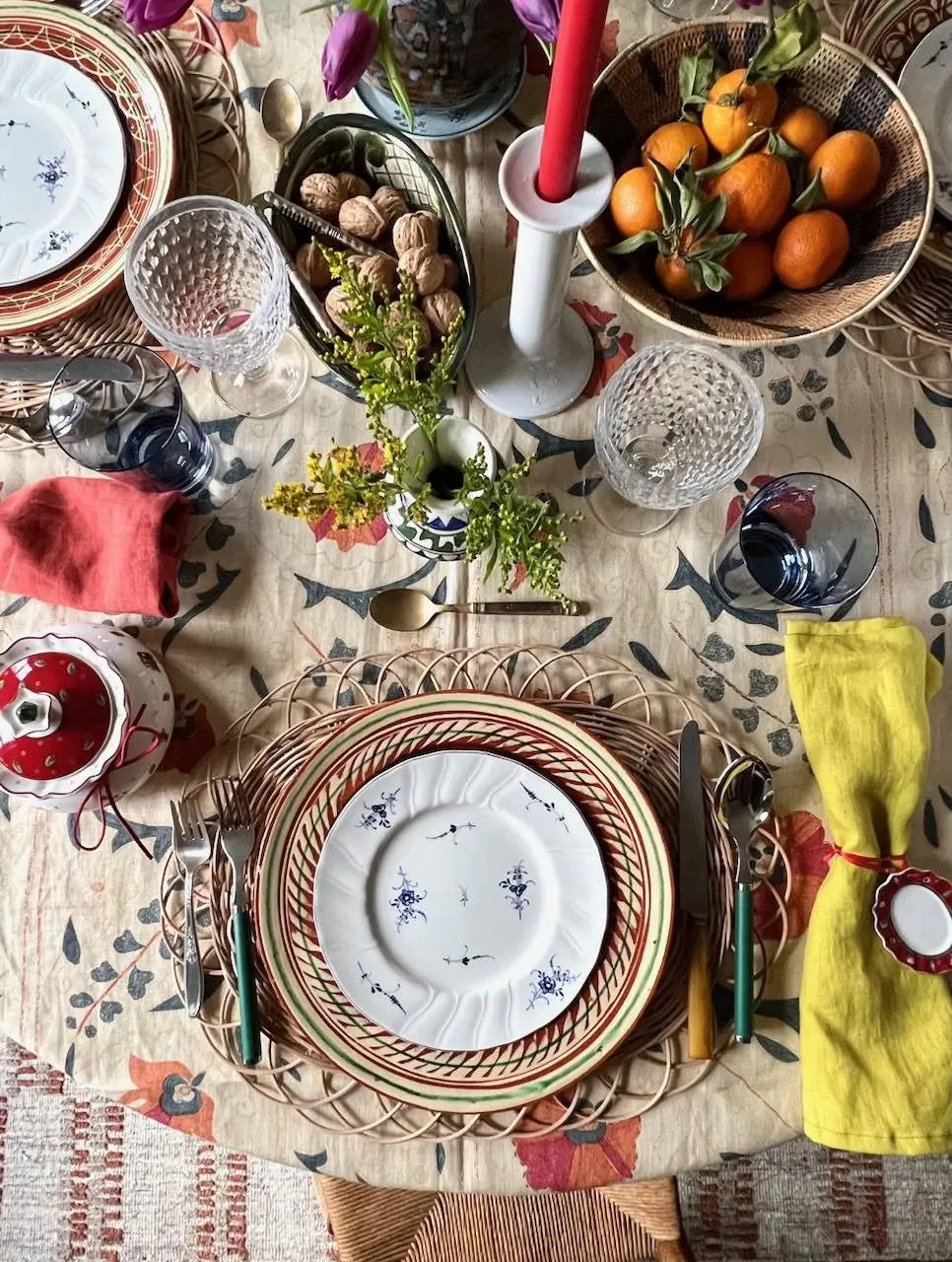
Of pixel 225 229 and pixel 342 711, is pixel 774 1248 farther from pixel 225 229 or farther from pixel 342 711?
pixel 225 229

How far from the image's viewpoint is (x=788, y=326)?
0.64 meters

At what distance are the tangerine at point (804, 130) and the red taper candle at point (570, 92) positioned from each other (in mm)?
254

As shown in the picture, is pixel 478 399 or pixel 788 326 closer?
pixel 788 326

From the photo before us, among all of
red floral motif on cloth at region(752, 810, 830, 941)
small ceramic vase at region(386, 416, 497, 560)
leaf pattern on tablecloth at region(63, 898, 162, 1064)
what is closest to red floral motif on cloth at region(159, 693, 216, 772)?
leaf pattern on tablecloth at region(63, 898, 162, 1064)

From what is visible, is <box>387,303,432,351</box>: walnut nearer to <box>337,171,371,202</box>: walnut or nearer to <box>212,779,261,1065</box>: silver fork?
<box>337,171,371,202</box>: walnut

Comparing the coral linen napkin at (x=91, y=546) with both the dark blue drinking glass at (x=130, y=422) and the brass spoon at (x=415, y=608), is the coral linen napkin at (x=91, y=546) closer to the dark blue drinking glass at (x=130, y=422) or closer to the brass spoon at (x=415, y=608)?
the dark blue drinking glass at (x=130, y=422)

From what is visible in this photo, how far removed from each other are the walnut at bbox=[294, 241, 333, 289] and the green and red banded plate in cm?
33

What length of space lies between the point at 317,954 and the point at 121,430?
0.45 metres

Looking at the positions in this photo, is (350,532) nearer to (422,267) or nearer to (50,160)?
(422,267)

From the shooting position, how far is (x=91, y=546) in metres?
0.71

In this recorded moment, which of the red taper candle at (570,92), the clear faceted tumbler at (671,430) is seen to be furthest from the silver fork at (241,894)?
the red taper candle at (570,92)

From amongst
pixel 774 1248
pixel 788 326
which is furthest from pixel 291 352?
pixel 774 1248

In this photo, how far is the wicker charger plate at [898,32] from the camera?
74cm

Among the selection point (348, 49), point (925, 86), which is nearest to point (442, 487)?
point (348, 49)
